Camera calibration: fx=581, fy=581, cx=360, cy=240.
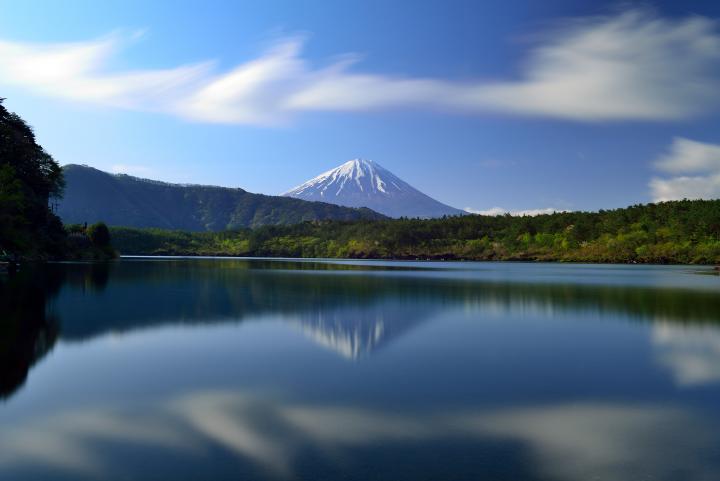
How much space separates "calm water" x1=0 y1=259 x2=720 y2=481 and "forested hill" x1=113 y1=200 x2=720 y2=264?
96290 millimetres

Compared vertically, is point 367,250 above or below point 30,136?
below

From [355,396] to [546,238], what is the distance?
14354 cm

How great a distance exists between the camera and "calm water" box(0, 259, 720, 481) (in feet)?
25.1

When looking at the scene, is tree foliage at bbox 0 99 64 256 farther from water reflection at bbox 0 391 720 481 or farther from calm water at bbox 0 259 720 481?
water reflection at bbox 0 391 720 481

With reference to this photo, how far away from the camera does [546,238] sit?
146750mm

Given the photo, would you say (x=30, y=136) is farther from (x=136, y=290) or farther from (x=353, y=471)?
(x=353, y=471)

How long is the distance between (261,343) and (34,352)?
6075 mm

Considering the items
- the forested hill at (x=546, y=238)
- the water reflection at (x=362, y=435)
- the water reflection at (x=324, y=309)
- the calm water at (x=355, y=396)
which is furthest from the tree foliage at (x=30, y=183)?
the forested hill at (x=546, y=238)

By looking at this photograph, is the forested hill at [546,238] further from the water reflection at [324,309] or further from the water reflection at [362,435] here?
the water reflection at [362,435]

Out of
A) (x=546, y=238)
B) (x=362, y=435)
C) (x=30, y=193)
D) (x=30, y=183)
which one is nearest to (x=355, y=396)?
(x=362, y=435)

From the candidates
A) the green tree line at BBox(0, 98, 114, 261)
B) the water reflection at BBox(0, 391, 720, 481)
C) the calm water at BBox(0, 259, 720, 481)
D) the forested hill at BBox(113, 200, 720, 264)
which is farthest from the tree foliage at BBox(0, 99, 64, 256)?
the forested hill at BBox(113, 200, 720, 264)

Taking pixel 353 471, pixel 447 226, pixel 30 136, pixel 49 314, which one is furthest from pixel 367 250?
pixel 353 471

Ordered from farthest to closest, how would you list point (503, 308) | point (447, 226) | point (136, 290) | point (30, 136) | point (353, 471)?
1. point (447, 226)
2. point (30, 136)
3. point (136, 290)
4. point (503, 308)
5. point (353, 471)

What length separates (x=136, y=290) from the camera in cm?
3609
